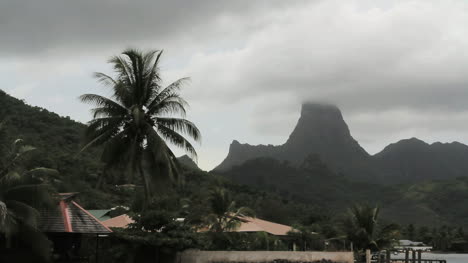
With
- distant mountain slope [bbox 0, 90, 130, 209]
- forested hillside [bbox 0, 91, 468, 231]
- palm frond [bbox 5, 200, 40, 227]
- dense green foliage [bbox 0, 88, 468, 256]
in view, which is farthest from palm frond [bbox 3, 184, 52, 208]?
forested hillside [bbox 0, 91, 468, 231]

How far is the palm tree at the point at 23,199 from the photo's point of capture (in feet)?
67.7

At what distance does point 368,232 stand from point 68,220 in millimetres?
23603

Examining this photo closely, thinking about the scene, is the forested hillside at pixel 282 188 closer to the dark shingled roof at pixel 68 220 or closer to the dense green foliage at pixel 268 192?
the dense green foliage at pixel 268 192

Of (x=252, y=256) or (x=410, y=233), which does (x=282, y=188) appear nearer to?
(x=410, y=233)

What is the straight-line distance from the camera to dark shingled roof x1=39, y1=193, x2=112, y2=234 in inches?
899

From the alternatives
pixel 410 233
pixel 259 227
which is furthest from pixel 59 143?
pixel 410 233

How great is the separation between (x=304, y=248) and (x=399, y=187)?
114 metres

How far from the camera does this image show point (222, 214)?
119 ft

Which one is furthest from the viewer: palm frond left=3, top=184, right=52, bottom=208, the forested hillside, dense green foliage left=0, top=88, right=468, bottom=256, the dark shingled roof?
the forested hillside

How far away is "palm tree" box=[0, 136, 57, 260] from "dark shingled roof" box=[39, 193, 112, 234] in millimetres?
1215

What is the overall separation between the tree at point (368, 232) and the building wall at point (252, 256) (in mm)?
11399

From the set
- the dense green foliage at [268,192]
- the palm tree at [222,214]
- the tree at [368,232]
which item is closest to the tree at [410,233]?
the dense green foliage at [268,192]

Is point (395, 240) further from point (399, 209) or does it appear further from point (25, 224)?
point (399, 209)

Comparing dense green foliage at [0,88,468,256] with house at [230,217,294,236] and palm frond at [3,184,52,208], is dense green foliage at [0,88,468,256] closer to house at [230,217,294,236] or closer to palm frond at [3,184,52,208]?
house at [230,217,294,236]
